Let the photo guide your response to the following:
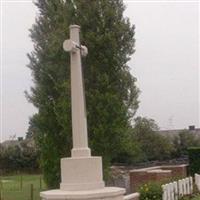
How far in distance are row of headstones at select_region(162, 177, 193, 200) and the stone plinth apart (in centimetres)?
512

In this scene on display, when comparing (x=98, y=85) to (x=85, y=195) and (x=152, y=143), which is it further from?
(x=152, y=143)

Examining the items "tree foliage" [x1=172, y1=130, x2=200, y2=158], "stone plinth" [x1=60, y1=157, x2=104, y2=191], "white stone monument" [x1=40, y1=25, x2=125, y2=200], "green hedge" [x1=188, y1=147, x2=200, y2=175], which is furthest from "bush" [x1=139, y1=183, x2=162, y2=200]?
"tree foliage" [x1=172, y1=130, x2=200, y2=158]

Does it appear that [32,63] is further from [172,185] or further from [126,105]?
[172,185]

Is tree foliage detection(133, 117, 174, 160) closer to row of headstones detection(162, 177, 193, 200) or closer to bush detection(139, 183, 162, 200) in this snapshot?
row of headstones detection(162, 177, 193, 200)

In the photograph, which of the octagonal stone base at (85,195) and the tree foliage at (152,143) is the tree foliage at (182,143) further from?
the octagonal stone base at (85,195)

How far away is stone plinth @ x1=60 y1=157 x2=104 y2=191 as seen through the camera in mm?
7816

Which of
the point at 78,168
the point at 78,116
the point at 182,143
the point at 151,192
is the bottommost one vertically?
the point at 151,192

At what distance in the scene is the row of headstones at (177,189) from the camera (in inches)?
514

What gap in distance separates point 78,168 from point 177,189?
6953 millimetres

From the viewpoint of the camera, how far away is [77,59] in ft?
28.3

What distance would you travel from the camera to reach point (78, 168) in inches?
310

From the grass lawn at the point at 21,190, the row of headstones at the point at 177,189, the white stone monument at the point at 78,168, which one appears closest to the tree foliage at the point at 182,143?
the grass lawn at the point at 21,190

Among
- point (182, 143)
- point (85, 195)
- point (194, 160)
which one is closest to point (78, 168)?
point (85, 195)

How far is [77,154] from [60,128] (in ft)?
28.4
